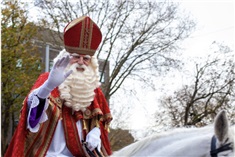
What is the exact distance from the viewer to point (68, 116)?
4.43 meters

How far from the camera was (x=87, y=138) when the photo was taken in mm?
4285

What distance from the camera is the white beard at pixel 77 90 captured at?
4.39 m

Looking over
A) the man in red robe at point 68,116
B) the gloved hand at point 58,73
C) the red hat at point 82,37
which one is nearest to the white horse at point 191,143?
the gloved hand at point 58,73

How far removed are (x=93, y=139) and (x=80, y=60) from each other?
2.42 ft

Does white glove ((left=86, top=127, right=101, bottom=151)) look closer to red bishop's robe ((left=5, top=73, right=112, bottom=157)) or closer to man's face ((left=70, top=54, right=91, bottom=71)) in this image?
red bishop's robe ((left=5, top=73, right=112, bottom=157))

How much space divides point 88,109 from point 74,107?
0.18 m

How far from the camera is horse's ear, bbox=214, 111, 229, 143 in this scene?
160cm

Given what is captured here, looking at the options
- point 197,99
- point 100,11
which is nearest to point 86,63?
point 100,11

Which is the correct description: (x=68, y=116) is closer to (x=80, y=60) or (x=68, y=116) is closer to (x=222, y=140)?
(x=80, y=60)

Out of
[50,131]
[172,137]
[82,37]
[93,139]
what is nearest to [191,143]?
[172,137]

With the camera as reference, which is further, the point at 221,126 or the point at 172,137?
the point at 172,137

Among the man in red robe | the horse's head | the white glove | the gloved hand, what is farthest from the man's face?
the horse's head

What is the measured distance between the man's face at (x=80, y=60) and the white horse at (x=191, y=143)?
8.87 feet

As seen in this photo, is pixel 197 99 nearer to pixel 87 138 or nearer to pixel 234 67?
pixel 234 67
